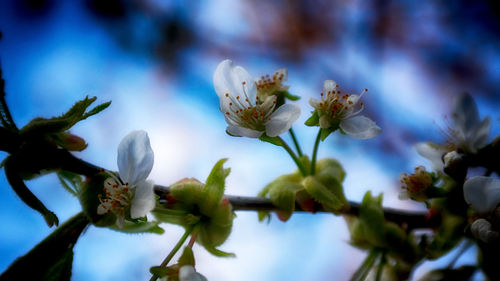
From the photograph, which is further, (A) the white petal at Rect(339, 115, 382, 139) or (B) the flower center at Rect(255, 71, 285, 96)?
(B) the flower center at Rect(255, 71, 285, 96)

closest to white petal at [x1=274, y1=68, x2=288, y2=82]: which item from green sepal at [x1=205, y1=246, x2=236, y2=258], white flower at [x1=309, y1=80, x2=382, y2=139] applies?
white flower at [x1=309, y1=80, x2=382, y2=139]

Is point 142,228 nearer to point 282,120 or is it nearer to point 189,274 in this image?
point 189,274

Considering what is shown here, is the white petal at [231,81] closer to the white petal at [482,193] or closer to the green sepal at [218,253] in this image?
the green sepal at [218,253]

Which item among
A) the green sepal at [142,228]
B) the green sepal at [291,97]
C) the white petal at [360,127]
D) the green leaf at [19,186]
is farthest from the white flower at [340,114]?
the green leaf at [19,186]

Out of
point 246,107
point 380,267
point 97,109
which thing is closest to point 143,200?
point 97,109

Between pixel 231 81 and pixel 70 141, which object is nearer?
pixel 70 141

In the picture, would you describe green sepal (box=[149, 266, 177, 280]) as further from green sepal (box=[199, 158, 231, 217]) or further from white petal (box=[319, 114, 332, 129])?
white petal (box=[319, 114, 332, 129])
